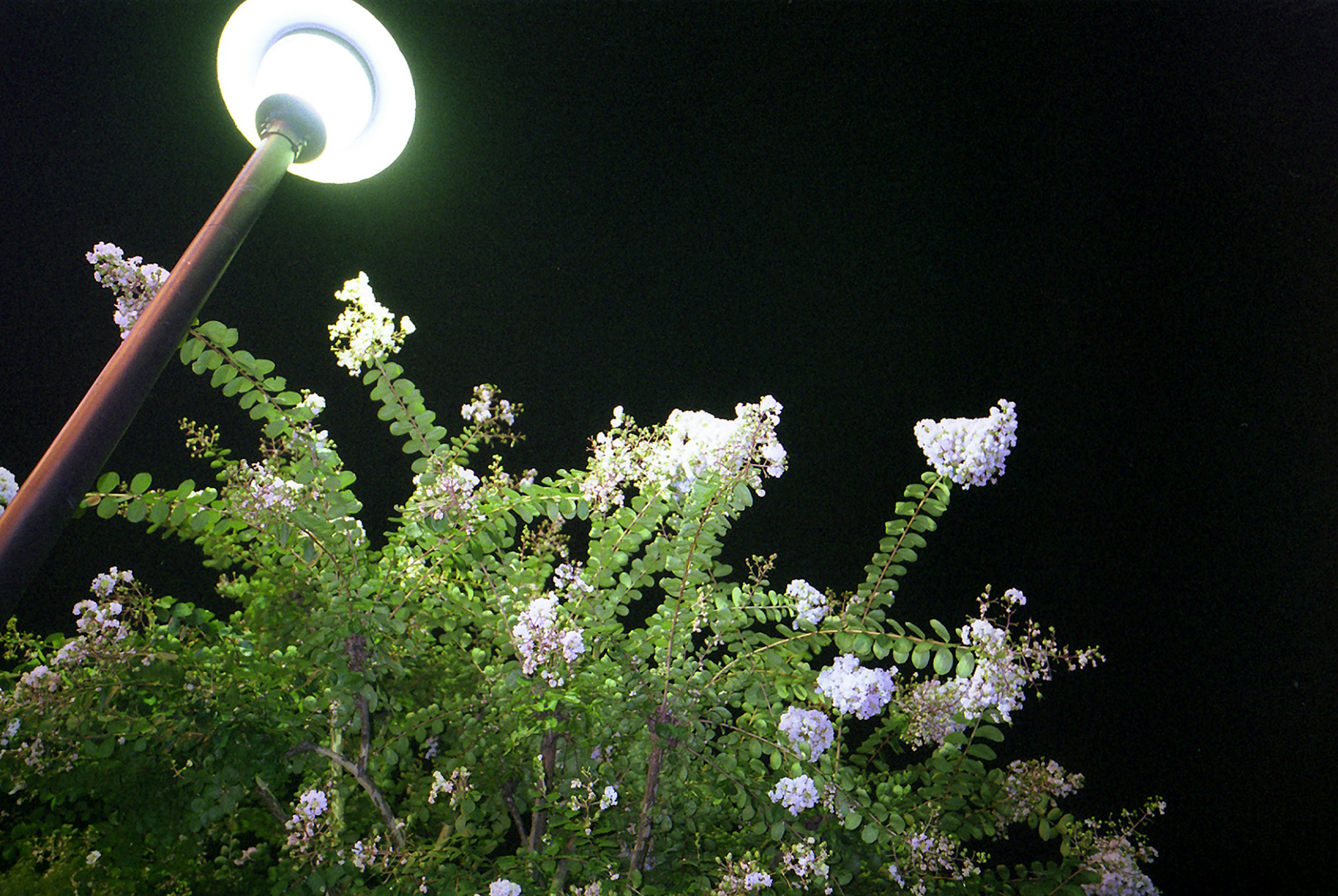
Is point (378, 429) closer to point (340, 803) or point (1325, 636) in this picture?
point (340, 803)

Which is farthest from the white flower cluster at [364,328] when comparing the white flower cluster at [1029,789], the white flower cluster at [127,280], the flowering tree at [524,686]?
the white flower cluster at [1029,789]

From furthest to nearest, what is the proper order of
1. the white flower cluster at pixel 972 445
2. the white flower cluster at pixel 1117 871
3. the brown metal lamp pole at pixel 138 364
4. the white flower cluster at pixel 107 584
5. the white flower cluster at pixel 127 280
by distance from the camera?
the white flower cluster at pixel 1117 871 → the white flower cluster at pixel 107 584 → the white flower cluster at pixel 972 445 → the white flower cluster at pixel 127 280 → the brown metal lamp pole at pixel 138 364

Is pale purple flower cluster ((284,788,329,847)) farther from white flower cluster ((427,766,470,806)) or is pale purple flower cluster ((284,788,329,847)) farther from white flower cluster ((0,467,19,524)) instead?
white flower cluster ((0,467,19,524))

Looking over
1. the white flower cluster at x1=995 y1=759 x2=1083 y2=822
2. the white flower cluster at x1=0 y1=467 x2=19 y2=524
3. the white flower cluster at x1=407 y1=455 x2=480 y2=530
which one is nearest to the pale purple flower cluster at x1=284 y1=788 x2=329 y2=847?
the white flower cluster at x1=407 y1=455 x2=480 y2=530

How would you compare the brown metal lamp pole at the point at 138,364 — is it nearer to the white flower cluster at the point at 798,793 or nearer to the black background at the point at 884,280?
the white flower cluster at the point at 798,793

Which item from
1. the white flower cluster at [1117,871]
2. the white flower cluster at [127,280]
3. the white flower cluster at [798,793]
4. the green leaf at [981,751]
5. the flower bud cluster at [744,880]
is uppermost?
the white flower cluster at [127,280]

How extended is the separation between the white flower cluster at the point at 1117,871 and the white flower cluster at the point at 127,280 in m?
2.83

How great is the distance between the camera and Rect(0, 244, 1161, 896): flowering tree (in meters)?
1.72

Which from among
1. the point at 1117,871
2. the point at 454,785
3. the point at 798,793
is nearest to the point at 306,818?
the point at 454,785

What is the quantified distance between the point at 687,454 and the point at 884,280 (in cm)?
195

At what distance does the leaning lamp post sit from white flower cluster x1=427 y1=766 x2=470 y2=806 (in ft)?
3.94

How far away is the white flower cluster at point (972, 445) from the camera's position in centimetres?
174

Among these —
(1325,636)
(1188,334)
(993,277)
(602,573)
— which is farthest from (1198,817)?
(602,573)

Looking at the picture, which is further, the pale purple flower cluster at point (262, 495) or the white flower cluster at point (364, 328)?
the white flower cluster at point (364, 328)
